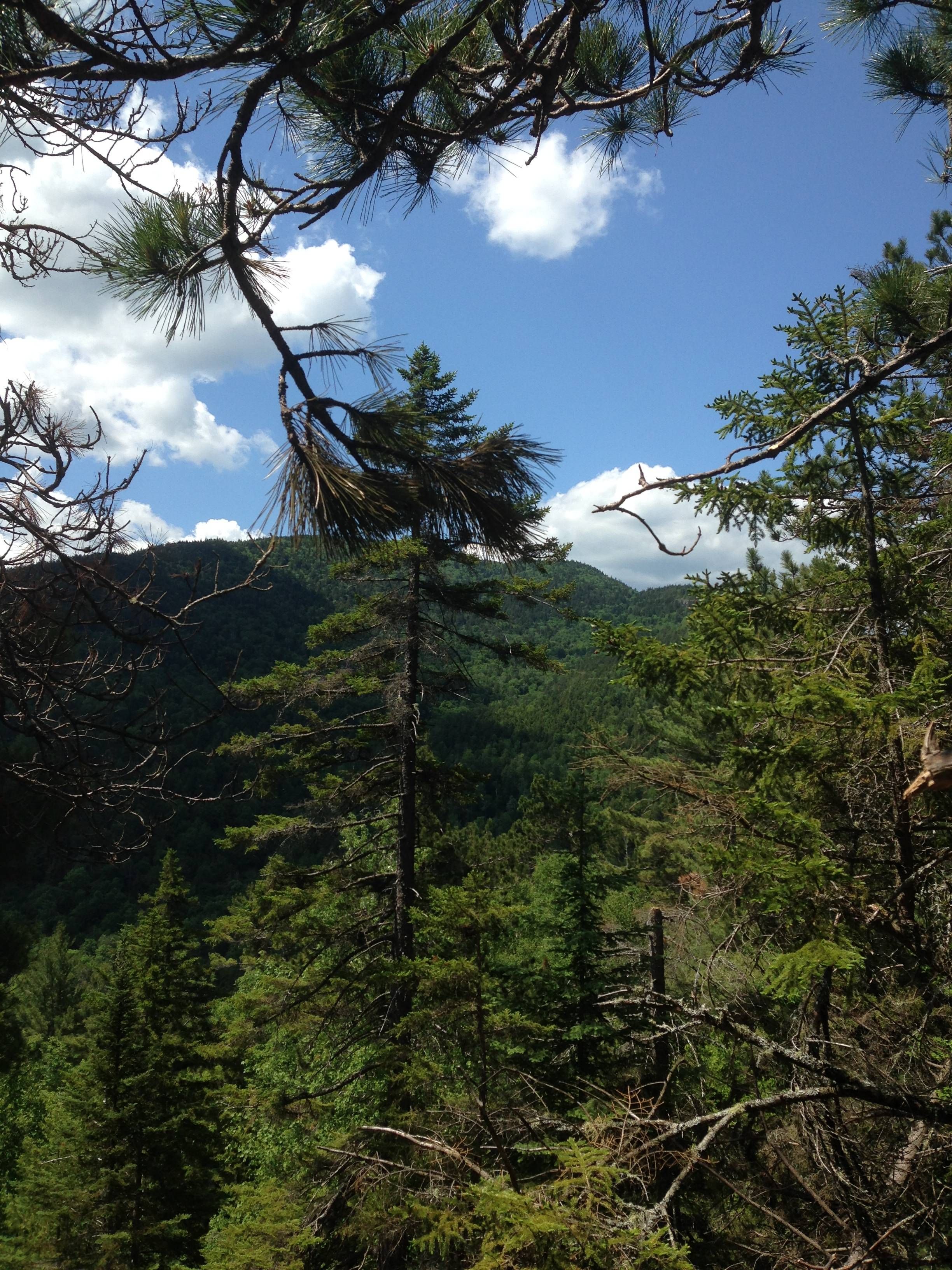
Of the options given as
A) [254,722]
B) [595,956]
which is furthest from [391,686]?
[254,722]

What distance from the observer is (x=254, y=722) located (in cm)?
6538

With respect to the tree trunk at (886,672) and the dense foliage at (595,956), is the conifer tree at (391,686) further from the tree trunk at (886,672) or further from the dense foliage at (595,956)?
Result: the tree trunk at (886,672)

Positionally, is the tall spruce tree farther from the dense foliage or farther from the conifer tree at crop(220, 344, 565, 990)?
the conifer tree at crop(220, 344, 565, 990)

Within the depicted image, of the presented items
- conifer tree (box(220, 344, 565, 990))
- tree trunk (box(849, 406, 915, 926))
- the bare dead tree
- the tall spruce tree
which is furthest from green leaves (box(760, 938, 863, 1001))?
the tall spruce tree

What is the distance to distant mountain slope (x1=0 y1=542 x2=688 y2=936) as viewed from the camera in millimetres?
61750

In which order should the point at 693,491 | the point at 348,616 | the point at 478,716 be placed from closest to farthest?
the point at 693,491, the point at 348,616, the point at 478,716

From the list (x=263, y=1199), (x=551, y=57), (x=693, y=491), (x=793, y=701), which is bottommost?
(x=263, y=1199)

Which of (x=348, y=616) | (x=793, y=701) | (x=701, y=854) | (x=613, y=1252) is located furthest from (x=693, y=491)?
(x=348, y=616)

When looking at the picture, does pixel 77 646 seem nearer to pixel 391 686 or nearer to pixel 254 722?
pixel 391 686

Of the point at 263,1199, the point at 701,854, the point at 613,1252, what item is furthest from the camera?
the point at 263,1199

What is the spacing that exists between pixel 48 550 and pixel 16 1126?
2363cm

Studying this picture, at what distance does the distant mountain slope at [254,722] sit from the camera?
61750 mm

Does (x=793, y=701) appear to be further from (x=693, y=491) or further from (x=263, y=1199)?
(x=263, y=1199)

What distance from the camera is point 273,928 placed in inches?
338
